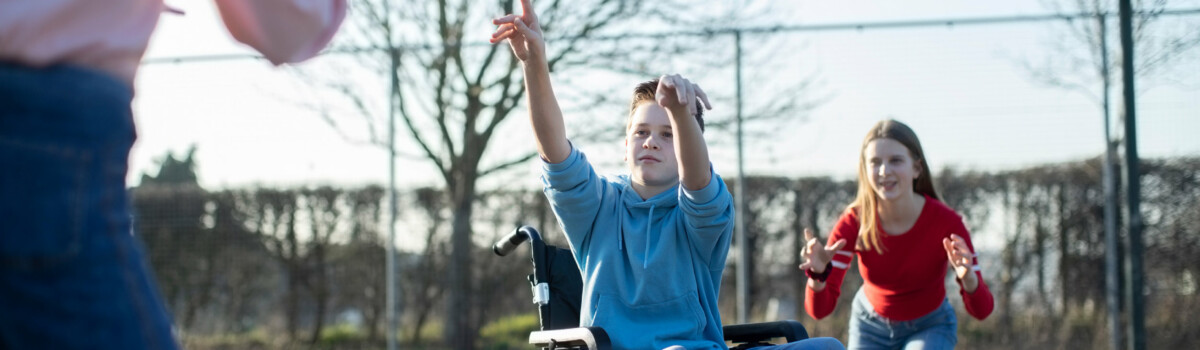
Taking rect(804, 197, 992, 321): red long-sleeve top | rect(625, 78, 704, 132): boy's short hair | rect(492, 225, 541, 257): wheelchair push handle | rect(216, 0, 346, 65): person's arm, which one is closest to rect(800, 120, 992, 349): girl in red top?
rect(804, 197, 992, 321): red long-sleeve top

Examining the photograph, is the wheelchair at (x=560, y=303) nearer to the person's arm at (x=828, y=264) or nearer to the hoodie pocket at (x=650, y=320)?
the hoodie pocket at (x=650, y=320)

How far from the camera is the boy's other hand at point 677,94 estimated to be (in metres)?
2.37

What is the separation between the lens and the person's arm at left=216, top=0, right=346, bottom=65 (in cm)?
126

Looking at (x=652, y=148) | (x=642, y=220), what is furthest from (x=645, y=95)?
(x=642, y=220)

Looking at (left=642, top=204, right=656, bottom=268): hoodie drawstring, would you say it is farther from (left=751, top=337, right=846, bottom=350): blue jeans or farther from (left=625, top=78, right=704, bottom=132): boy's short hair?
(left=751, top=337, right=846, bottom=350): blue jeans

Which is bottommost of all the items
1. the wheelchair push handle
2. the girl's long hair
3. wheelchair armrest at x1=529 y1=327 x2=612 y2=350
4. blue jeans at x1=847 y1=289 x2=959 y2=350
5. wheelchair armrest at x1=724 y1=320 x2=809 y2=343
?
blue jeans at x1=847 y1=289 x2=959 y2=350

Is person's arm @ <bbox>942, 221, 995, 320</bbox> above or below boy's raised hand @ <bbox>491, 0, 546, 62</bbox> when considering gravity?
below

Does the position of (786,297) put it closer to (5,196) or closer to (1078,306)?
(1078,306)

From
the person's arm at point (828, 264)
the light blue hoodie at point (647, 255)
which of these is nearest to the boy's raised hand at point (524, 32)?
the light blue hoodie at point (647, 255)

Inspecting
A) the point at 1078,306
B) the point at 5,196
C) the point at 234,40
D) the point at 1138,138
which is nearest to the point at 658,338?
the point at 234,40

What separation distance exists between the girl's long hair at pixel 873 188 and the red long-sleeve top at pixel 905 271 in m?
0.03

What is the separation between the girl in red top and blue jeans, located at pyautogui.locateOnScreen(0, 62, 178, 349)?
2.74 metres

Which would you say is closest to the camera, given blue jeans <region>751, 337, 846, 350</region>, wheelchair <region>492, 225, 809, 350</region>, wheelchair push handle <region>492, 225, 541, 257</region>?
blue jeans <region>751, 337, 846, 350</region>

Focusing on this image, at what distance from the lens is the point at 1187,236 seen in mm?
5984
